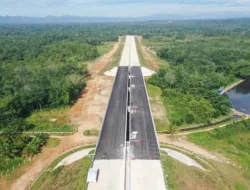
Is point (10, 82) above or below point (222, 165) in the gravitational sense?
above

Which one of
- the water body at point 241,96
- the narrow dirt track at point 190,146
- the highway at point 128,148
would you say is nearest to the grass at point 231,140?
the narrow dirt track at point 190,146

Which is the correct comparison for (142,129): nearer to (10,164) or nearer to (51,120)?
(51,120)

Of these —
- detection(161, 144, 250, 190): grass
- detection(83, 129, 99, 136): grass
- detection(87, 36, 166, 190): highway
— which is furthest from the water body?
detection(83, 129, 99, 136): grass

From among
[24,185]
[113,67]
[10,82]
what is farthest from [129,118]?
[113,67]

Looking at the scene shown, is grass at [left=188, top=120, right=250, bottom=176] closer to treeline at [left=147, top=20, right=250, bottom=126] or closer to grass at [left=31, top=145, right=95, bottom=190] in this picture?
treeline at [left=147, top=20, right=250, bottom=126]

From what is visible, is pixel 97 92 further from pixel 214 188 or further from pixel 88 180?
pixel 214 188
